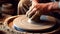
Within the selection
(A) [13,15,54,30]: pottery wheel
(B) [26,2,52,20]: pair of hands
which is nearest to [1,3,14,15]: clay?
(A) [13,15,54,30]: pottery wheel

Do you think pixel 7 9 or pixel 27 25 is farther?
pixel 7 9

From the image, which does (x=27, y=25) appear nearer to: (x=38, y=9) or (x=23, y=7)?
(x=38, y=9)

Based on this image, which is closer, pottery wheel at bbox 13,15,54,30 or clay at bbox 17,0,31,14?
pottery wheel at bbox 13,15,54,30

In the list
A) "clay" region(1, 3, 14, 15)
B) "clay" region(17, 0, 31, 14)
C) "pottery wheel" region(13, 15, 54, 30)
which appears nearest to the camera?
"pottery wheel" region(13, 15, 54, 30)

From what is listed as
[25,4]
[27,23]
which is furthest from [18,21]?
[25,4]

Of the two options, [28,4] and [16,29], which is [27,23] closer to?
[16,29]

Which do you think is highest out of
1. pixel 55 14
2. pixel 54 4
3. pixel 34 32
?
pixel 54 4

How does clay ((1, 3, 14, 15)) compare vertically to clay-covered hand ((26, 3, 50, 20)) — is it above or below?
below

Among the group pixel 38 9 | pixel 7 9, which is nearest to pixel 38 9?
pixel 38 9

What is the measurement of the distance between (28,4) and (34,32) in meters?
0.75

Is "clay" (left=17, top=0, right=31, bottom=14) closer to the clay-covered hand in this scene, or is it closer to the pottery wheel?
the pottery wheel

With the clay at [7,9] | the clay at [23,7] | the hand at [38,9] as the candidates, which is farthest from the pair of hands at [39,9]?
the clay at [7,9]

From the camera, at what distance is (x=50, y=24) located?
139 centimetres

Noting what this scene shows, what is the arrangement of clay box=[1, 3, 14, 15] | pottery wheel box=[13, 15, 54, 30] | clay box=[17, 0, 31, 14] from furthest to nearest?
clay box=[1, 3, 14, 15] < clay box=[17, 0, 31, 14] < pottery wheel box=[13, 15, 54, 30]
